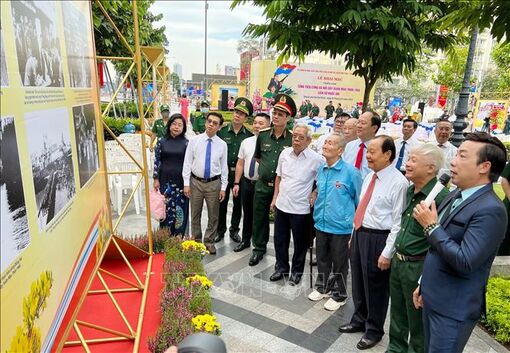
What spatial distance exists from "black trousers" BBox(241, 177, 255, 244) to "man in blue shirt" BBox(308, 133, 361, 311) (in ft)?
4.59

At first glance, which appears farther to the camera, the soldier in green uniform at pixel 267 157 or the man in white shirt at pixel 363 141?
the soldier in green uniform at pixel 267 157

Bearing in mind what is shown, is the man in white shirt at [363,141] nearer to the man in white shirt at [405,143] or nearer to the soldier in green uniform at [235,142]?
the man in white shirt at [405,143]

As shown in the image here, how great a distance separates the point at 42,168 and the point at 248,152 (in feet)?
10.9

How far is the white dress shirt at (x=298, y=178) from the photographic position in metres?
3.86

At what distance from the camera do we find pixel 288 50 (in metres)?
4.55

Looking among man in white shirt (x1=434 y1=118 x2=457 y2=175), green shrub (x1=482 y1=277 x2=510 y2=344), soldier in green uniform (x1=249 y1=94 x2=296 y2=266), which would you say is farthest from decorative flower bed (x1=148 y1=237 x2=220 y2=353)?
man in white shirt (x1=434 y1=118 x2=457 y2=175)

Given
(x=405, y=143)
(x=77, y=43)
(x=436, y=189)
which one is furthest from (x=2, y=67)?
(x=405, y=143)

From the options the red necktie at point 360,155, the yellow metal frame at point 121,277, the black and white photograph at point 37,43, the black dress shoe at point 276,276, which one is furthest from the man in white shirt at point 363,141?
the black and white photograph at point 37,43

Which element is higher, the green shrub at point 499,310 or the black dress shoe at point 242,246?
the green shrub at point 499,310

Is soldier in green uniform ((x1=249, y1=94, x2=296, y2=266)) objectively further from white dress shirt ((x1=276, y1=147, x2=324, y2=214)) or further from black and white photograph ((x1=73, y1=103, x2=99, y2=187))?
black and white photograph ((x1=73, y1=103, x2=99, y2=187))

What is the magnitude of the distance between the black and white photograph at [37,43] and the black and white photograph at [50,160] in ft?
0.46

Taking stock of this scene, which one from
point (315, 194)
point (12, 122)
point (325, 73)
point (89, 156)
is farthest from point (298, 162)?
point (325, 73)

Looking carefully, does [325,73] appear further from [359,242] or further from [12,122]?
[12,122]

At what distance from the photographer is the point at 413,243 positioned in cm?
250
